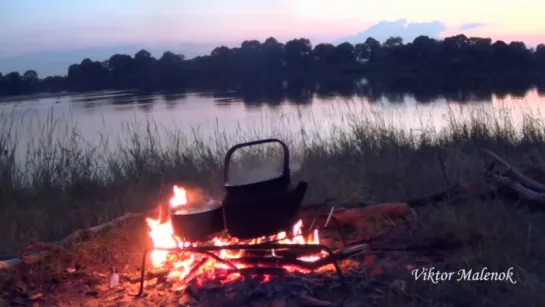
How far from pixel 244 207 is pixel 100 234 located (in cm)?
122

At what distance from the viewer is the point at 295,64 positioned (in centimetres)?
1888

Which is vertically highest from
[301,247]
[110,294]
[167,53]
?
[167,53]

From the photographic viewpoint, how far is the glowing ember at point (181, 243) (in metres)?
3.45

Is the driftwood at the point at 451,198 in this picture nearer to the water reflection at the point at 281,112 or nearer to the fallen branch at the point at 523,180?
the fallen branch at the point at 523,180

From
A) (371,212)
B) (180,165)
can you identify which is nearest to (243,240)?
(371,212)

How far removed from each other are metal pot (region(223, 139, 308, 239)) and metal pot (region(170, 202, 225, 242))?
109mm

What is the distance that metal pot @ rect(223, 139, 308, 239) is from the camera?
337cm

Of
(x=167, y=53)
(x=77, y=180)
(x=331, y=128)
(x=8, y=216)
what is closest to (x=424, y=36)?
(x=167, y=53)

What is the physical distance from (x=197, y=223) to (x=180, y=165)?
12.6ft

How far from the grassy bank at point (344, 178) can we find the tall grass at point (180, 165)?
0.05 feet

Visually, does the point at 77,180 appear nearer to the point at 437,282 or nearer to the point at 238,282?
the point at 238,282

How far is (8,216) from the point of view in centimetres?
509

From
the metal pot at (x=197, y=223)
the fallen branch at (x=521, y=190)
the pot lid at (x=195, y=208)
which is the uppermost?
the pot lid at (x=195, y=208)

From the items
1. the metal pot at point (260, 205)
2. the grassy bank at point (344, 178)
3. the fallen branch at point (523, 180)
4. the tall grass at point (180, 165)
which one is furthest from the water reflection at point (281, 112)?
the metal pot at point (260, 205)
